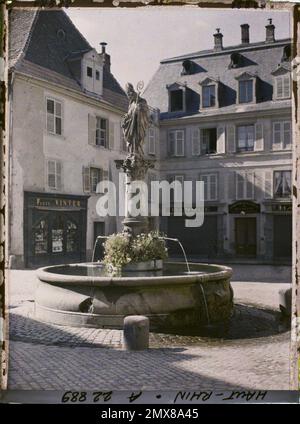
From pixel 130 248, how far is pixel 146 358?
10.0 feet

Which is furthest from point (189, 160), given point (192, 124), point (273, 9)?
point (273, 9)

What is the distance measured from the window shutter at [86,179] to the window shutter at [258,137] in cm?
383

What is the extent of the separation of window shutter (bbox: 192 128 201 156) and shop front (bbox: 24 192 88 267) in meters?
2.98

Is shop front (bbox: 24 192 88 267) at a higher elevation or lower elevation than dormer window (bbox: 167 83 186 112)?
lower

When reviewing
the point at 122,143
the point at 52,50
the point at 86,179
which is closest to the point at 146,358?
the point at 86,179

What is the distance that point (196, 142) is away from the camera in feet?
33.3

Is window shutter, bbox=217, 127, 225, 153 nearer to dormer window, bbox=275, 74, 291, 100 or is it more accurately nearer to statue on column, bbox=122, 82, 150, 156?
statue on column, bbox=122, 82, 150, 156

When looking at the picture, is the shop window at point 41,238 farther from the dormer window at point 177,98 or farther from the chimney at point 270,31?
the chimney at point 270,31

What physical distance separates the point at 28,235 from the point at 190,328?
2.81 meters

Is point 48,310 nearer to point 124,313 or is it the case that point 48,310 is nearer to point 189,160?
point 124,313

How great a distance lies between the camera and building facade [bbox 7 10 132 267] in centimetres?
647

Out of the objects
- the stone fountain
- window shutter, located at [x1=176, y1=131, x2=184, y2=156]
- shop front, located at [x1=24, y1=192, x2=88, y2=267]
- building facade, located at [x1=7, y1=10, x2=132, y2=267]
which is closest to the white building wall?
building facade, located at [x1=7, y1=10, x2=132, y2=267]

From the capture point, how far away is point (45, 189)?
24.0ft

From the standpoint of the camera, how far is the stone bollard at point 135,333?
19.0 feet
